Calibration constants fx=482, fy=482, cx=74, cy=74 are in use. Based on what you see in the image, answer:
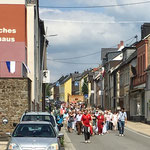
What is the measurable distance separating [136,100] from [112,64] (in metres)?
26.2

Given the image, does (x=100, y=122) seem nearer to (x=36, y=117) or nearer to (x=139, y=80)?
(x=36, y=117)

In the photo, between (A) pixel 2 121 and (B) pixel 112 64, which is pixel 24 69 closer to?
(A) pixel 2 121

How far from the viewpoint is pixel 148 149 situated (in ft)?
67.7

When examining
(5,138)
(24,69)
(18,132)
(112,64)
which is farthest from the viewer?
(112,64)

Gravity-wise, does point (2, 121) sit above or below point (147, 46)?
below

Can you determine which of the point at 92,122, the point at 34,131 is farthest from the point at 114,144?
the point at 92,122

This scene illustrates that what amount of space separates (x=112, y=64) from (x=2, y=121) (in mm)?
56326

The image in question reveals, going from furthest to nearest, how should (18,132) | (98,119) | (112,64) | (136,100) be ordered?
(112,64) → (136,100) → (98,119) → (18,132)

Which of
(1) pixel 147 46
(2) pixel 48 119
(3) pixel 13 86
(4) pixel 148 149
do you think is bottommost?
(4) pixel 148 149

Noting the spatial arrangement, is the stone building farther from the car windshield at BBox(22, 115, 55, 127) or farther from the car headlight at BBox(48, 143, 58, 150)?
the car headlight at BBox(48, 143, 58, 150)

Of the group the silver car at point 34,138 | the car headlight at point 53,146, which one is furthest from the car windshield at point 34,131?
the car headlight at point 53,146

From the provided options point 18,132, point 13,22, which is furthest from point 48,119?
point 13,22

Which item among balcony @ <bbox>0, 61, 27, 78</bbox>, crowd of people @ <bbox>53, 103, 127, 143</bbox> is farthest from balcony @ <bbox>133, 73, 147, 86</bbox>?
balcony @ <bbox>0, 61, 27, 78</bbox>

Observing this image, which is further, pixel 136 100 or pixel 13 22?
pixel 136 100
